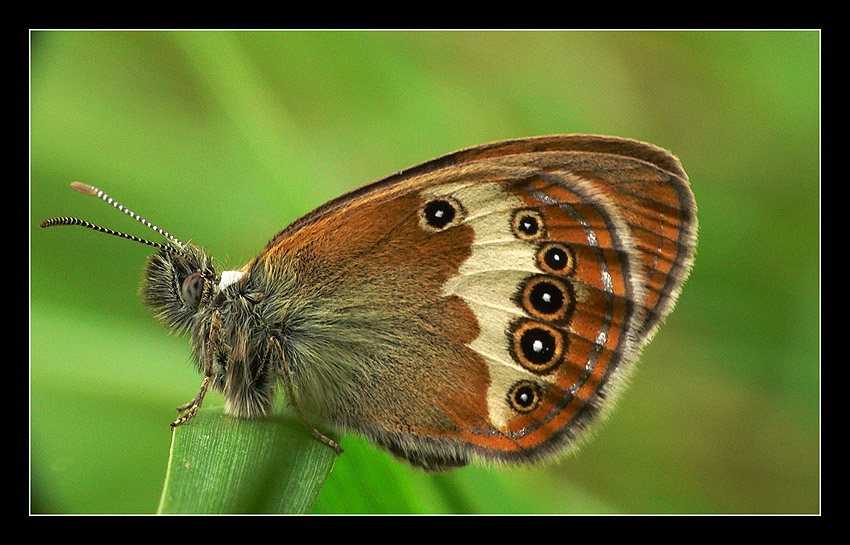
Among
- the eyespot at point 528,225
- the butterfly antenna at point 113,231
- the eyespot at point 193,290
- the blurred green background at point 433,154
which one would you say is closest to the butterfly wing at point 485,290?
the eyespot at point 528,225

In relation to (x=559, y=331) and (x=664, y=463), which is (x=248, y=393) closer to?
(x=559, y=331)

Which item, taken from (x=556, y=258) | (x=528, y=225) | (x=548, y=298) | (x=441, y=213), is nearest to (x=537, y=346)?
(x=548, y=298)

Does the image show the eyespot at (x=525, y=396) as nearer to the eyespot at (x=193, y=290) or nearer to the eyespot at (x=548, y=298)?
the eyespot at (x=548, y=298)

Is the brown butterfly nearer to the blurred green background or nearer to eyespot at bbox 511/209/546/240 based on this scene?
eyespot at bbox 511/209/546/240

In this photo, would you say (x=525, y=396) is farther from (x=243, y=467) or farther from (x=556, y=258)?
(x=243, y=467)

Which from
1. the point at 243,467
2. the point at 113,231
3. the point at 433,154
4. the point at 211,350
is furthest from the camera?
the point at 433,154

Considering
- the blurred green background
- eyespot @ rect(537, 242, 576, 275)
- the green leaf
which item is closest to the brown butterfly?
eyespot @ rect(537, 242, 576, 275)
